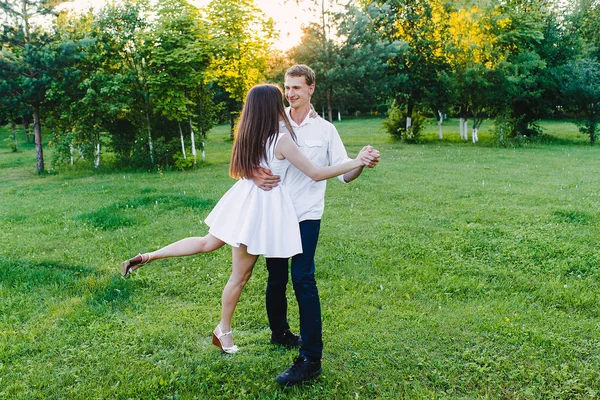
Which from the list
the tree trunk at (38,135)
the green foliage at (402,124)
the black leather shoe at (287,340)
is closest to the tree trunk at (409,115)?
the green foliage at (402,124)

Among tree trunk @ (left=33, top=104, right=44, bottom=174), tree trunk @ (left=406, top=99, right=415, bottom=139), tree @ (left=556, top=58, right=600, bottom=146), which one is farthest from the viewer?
tree trunk @ (left=406, top=99, right=415, bottom=139)

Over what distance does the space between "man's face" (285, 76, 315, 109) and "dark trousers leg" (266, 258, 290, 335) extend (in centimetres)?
119

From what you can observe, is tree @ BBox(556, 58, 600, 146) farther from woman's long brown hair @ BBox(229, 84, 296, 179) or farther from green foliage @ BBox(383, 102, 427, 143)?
woman's long brown hair @ BBox(229, 84, 296, 179)

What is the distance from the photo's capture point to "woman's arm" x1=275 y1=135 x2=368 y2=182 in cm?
328

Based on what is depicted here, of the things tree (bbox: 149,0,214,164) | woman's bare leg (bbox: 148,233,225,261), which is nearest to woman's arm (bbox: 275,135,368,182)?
woman's bare leg (bbox: 148,233,225,261)

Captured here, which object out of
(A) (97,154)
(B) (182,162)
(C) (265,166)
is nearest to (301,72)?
(C) (265,166)

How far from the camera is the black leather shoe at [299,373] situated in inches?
133

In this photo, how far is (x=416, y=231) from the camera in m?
7.18

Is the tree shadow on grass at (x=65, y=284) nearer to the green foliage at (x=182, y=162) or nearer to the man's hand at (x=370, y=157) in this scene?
the man's hand at (x=370, y=157)

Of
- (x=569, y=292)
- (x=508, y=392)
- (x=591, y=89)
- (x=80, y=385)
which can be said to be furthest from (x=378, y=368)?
(x=591, y=89)

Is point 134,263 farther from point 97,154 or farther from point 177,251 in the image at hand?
point 97,154

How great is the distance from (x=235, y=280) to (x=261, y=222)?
60cm

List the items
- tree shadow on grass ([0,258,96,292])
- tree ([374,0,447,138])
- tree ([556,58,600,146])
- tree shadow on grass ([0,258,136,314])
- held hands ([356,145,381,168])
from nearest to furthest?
held hands ([356,145,381,168]) < tree shadow on grass ([0,258,136,314]) < tree shadow on grass ([0,258,96,292]) < tree ([556,58,600,146]) < tree ([374,0,447,138])

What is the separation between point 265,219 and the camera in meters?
3.38
